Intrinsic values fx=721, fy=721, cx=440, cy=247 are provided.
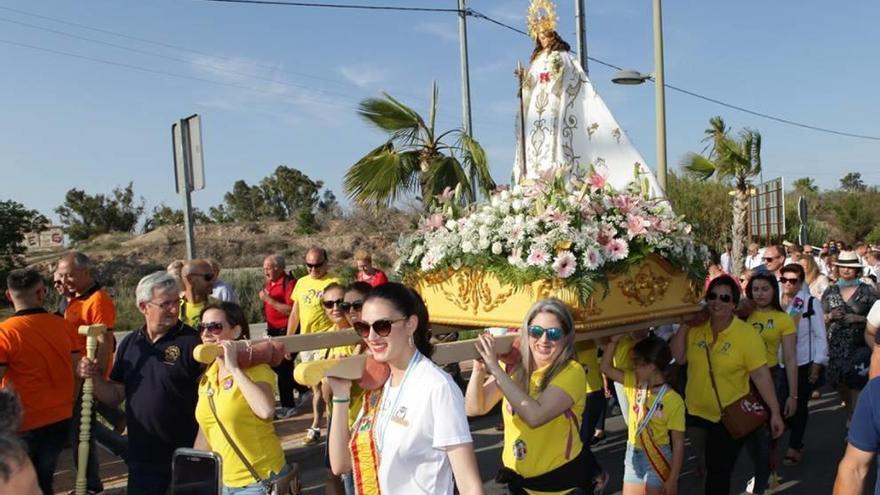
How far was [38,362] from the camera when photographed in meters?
4.38

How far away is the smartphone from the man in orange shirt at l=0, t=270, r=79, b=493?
1675mm

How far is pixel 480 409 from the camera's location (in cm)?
329

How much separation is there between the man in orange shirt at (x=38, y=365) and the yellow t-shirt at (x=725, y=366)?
13.0 feet

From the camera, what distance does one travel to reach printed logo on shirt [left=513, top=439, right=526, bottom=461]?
3182 millimetres

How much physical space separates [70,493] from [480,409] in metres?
3.75

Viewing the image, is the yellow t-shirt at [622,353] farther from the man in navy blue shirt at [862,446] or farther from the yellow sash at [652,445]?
the man in navy blue shirt at [862,446]

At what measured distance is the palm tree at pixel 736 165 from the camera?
1675cm

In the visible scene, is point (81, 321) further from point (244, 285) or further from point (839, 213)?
point (839, 213)

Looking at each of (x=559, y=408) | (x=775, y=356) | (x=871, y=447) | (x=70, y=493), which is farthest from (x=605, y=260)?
(x=70, y=493)

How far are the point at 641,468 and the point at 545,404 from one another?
52.4 inches

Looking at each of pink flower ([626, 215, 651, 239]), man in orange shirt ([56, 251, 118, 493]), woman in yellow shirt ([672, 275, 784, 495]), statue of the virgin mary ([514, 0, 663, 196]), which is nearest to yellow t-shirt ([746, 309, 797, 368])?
woman in yellow shirt ([672, 275, 784, 495])

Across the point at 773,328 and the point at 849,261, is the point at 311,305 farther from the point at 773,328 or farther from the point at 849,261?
the point at 849,261

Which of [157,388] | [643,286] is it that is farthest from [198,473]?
[643,286]

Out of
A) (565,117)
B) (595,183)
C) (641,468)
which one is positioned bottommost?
(641,468)
